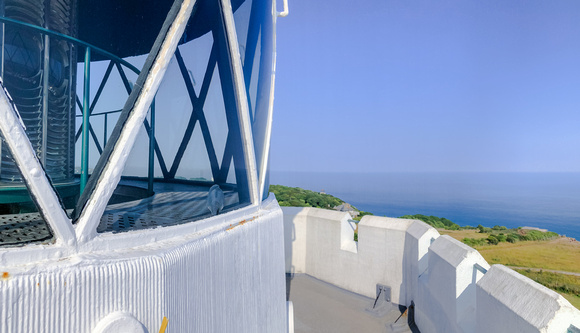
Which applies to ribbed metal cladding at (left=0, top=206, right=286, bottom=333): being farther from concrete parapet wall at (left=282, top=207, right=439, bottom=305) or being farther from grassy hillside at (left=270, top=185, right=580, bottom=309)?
concrete parapet wall at (left=282, top=207, right=439, bottom=305)

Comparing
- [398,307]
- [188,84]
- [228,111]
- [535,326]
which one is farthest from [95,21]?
[398,307]

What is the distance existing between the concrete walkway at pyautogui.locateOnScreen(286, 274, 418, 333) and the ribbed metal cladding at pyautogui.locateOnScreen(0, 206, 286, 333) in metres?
3.52

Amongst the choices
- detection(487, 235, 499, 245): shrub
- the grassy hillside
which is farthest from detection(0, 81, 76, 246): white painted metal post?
detection(487, 235, 499, 245): shrub

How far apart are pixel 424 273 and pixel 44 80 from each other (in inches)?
193

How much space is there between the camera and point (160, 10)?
1636 millimetres

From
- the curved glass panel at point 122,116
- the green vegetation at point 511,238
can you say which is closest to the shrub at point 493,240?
the green vegetation at point 511,238

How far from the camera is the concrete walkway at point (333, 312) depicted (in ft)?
17.5

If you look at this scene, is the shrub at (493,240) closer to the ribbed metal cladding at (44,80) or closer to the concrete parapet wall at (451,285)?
the concrete parapet wall at (451,285)

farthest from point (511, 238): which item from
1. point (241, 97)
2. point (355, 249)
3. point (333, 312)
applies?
point (241, 97)

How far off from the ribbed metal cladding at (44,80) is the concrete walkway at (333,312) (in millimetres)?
4693

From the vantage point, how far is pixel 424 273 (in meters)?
4.91

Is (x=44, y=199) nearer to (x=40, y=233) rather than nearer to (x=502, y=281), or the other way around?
(x=40, y=233)

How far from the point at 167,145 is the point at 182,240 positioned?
1.83 ft

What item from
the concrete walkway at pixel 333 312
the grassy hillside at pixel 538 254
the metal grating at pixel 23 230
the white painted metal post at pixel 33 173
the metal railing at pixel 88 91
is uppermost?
the metal railing at pixel 88 91
